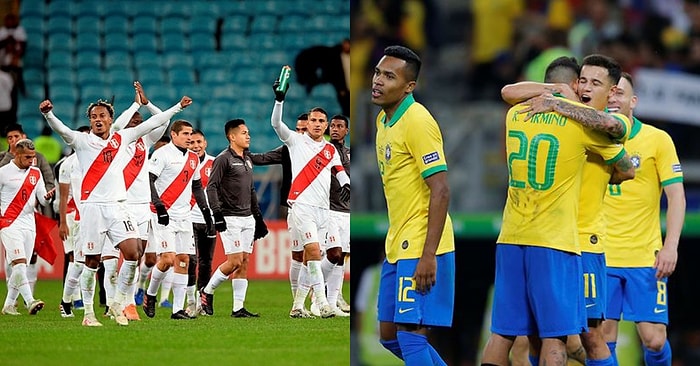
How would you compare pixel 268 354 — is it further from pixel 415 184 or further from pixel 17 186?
pixel 17 186

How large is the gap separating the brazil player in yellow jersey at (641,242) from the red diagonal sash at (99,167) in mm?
4150

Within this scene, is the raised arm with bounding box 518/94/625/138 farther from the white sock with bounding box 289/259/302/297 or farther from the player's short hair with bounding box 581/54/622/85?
the white sock with bounding box 289/259/302/297

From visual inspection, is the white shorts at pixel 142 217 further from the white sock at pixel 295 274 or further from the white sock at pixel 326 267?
the white sock at pixel 326 267

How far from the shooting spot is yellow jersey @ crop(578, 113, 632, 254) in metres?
5.78

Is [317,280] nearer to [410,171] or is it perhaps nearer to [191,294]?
[191,294]

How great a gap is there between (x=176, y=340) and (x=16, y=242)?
297cm

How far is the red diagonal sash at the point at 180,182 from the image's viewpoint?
36.3 feet

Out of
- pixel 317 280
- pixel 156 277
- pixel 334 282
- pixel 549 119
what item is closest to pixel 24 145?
pixel 156 277

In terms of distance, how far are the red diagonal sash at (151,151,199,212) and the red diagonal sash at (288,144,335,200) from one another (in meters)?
0.99

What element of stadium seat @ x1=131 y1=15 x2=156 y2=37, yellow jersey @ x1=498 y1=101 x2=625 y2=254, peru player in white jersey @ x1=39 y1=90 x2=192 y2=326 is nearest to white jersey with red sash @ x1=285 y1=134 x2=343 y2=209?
peru player in white jersey @ x1=39 y1=90 x2=192 y2=326

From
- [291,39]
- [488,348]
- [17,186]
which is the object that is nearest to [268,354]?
[488,348]

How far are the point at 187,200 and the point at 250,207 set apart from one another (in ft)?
2.30

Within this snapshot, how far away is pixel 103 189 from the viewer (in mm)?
9320

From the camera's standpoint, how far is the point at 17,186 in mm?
11148
